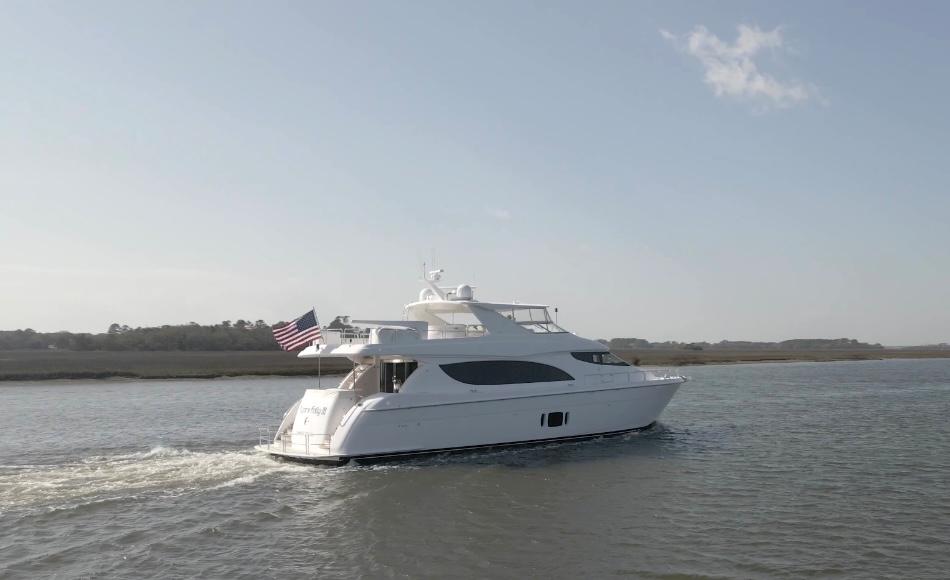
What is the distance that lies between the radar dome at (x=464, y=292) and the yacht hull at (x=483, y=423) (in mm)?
3322

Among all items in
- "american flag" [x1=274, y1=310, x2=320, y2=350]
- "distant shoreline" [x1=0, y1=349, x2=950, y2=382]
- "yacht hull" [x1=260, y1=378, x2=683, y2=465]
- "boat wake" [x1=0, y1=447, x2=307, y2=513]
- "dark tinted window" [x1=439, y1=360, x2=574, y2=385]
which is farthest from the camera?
"distant shoreline" [x1=0, y1=349, x2=950, y2=382]

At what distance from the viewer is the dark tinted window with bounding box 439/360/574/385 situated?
17.9 m

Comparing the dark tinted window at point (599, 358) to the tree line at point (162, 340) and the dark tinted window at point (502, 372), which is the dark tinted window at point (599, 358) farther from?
the tree line at point (162, 340)

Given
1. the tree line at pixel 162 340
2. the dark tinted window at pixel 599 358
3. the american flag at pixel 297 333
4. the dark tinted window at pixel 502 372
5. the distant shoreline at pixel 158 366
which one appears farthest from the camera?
the tree line at pixel 162 340

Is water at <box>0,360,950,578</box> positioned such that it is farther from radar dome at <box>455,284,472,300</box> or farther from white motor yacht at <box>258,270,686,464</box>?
radar dome at <box>455,284,472,300</box>

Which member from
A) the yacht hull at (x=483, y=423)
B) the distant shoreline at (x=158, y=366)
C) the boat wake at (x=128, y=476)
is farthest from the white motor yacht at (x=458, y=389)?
the distant shoreline at (x=158, y=366)

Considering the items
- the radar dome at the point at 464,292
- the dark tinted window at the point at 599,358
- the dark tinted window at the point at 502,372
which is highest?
the radar dome at the point at 464,292

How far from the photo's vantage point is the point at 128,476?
14.8 m

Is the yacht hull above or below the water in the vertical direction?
above

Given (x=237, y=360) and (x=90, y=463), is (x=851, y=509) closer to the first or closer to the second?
(x=90, y=463)

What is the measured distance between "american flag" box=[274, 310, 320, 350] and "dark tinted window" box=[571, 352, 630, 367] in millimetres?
7351

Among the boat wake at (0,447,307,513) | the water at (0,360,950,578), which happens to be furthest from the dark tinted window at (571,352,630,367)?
the boat wake at (0,447,307,513)

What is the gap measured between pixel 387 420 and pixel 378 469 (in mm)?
1140

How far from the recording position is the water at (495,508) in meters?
9.96
